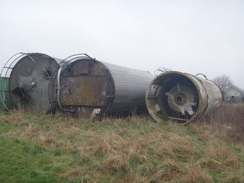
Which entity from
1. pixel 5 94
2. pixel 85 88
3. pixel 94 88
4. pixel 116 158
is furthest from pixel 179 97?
pixel 5 94

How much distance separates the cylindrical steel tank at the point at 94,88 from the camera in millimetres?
8875

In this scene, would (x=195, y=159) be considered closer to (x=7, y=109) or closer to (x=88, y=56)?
(x=88, y=56)

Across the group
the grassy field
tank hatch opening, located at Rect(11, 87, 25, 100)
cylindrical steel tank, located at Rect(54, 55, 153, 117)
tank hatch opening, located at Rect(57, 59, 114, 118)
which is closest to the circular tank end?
cylindrical steel tank, located at Rect(54, 55, 153, 117)

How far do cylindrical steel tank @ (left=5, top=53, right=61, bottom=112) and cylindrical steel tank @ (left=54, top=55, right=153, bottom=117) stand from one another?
0.76 metres

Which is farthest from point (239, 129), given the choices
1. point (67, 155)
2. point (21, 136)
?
point (21, 136)

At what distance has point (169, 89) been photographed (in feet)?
35.5

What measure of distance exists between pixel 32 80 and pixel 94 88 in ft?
10.7

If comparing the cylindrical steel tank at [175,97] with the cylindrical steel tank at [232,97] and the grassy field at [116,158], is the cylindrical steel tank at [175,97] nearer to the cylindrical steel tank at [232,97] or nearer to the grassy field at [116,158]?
the grassy field at [116,158]

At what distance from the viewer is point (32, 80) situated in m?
10.6

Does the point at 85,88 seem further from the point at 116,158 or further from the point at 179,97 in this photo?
the point at 116,158

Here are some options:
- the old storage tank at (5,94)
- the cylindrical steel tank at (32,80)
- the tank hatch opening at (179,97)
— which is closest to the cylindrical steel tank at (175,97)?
the tank hatch opening at (179,97)

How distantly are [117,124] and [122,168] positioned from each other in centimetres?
402

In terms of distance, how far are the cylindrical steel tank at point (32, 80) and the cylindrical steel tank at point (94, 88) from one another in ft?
2.49

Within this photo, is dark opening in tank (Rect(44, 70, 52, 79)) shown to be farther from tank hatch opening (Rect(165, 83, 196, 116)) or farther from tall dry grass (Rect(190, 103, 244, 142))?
tall dry grass (Rect(190, 103, 244, 142))
